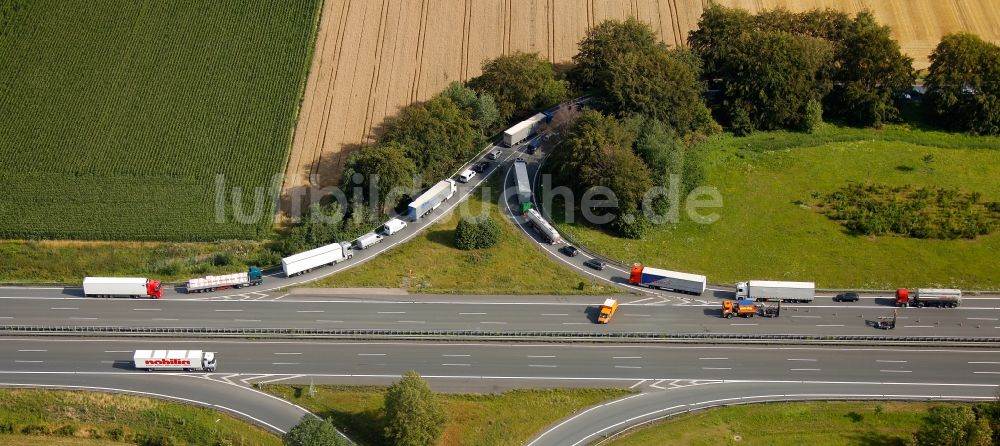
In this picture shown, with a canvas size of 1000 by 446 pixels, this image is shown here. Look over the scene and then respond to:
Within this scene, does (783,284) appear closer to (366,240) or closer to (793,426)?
(793,426)

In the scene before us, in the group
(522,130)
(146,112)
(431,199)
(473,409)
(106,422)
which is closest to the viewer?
(106,422)

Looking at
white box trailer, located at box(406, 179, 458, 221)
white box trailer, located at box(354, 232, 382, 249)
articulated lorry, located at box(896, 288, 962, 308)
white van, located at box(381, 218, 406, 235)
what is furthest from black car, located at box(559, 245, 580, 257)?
articulated lorry, located at box(896, 288, 962, 308)

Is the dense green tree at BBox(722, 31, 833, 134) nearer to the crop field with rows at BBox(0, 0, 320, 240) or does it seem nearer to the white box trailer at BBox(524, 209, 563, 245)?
the white box trailer at BBox(524, 209, 563, 245)

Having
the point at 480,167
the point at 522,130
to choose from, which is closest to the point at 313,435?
the point at 480,167

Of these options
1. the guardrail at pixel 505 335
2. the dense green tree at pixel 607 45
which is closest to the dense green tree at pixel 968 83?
the dense green tree at pixel 607 45

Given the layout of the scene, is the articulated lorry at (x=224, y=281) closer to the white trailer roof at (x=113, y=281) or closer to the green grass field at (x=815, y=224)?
the white trailer roof at (x=113, y=281)

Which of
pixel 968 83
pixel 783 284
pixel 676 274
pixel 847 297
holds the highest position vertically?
pixel 968 83

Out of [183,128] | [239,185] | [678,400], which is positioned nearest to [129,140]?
[183,128]
